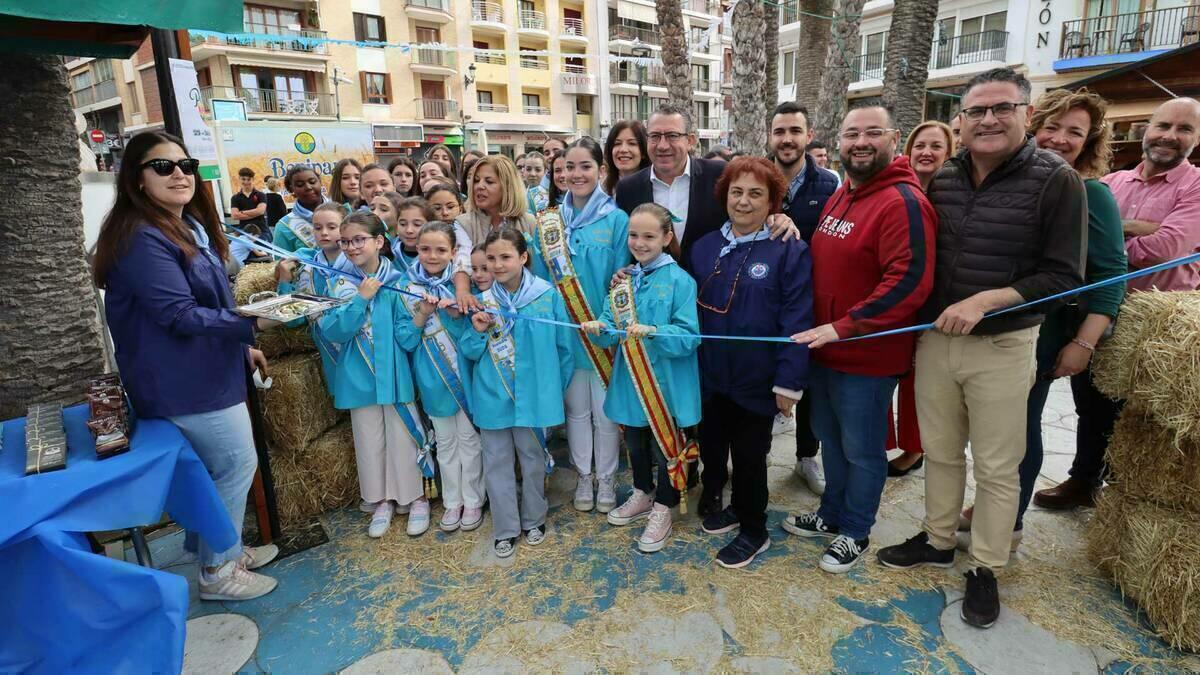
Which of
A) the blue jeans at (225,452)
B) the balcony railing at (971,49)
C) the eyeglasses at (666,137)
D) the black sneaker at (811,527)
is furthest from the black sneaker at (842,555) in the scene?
the balcony railing at (971,49)

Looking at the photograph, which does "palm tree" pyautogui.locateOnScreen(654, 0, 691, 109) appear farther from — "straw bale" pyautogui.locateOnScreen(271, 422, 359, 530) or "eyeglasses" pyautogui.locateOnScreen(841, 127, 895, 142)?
"straw bale" pyautogui.locateOnScreen(271, 422, 359, 530)

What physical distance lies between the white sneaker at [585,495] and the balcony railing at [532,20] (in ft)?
116

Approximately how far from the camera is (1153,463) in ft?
9.11

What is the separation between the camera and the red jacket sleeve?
8.85 ft

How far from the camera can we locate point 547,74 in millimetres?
35000

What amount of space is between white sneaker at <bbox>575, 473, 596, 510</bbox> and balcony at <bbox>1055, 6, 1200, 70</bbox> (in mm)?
23454

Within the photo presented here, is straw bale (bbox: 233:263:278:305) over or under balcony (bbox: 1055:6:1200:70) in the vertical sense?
under

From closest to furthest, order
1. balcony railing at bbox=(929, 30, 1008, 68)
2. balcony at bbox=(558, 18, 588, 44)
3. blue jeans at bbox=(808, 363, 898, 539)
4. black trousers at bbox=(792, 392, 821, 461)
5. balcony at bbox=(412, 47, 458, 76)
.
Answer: blue jeans at bbox=(808, 363, 898, 539) < black trousers at bbox=(792, 392, 821, 461) < balcony railing at bbox=(929, 30, 1008, 68) < balcony at bbox=(412, 47, 458, 76) < balcony at bbox=(558, 18, 588, 44)

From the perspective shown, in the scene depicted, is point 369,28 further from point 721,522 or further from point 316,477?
point 721,522

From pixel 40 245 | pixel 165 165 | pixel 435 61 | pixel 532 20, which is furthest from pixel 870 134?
pixel 532 20

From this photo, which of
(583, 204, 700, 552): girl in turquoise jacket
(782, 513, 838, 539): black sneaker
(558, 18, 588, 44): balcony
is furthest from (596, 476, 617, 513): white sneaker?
(558, 18, 588, 44): balcony

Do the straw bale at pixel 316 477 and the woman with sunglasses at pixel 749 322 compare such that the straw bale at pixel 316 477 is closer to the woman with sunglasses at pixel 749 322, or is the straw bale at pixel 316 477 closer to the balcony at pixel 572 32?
the woman with sunglasses at pixel 749 322

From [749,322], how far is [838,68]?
392 inches

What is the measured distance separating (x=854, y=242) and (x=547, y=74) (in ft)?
116
